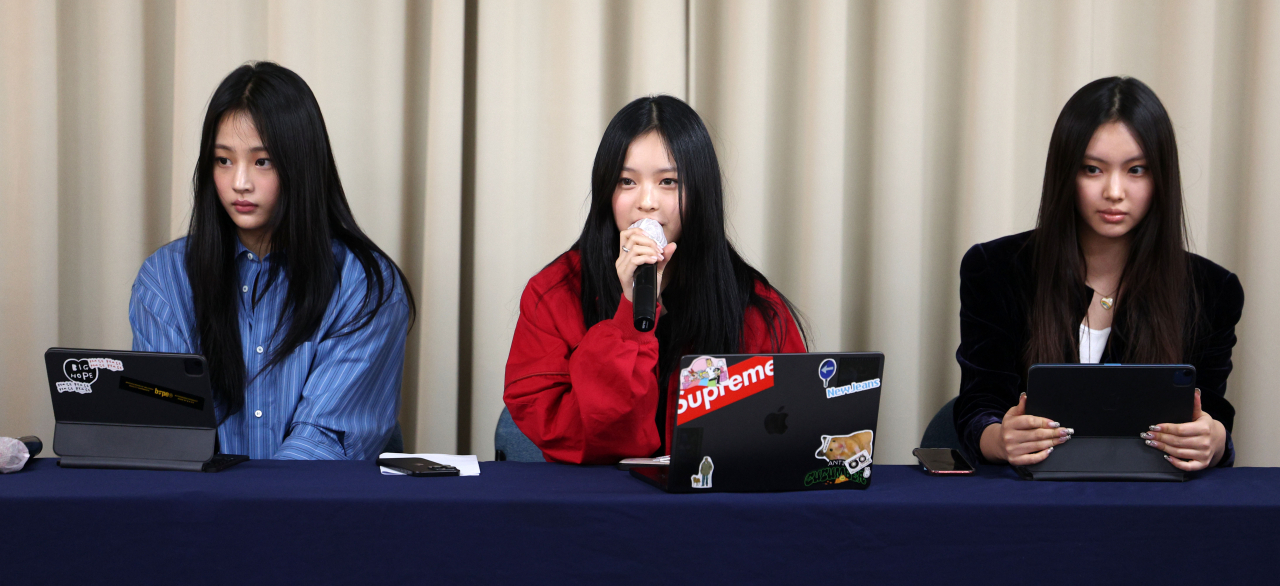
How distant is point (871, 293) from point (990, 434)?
1021mm

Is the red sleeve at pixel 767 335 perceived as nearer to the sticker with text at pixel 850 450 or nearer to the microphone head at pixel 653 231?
the microphone head at pixel 653 231

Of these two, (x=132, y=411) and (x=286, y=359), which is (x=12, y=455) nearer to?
(x=132, y=411)

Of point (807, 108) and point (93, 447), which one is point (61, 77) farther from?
point (807, 108)

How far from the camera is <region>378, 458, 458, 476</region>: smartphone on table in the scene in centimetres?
127

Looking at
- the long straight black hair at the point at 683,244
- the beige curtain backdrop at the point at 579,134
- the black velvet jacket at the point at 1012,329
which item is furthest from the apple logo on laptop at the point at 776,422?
the beige curtain backdrop at the point at 579,134

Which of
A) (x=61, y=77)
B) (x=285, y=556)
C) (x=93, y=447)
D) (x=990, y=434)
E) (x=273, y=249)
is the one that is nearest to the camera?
(x=285, y=556)

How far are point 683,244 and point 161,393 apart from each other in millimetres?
918

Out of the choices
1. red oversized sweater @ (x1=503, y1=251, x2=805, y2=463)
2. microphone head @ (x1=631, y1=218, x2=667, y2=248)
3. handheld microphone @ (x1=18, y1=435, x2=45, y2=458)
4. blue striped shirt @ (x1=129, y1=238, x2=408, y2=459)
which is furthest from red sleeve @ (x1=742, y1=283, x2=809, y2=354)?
handheld microphone @ (x1=18, y1=435, x2=45, y2=458)

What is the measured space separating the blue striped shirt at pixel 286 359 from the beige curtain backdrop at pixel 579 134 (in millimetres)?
542

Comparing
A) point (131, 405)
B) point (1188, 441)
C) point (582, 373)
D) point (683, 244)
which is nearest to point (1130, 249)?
point (1188, 441)

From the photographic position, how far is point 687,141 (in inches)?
65.6

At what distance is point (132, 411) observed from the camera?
129 centimetres

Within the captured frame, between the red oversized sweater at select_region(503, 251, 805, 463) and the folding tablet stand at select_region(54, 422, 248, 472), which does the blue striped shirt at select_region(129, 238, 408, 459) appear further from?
the folding tablet stand at select_region(54, 422, 248, 472)

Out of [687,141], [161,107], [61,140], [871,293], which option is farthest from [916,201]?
[61,140]
